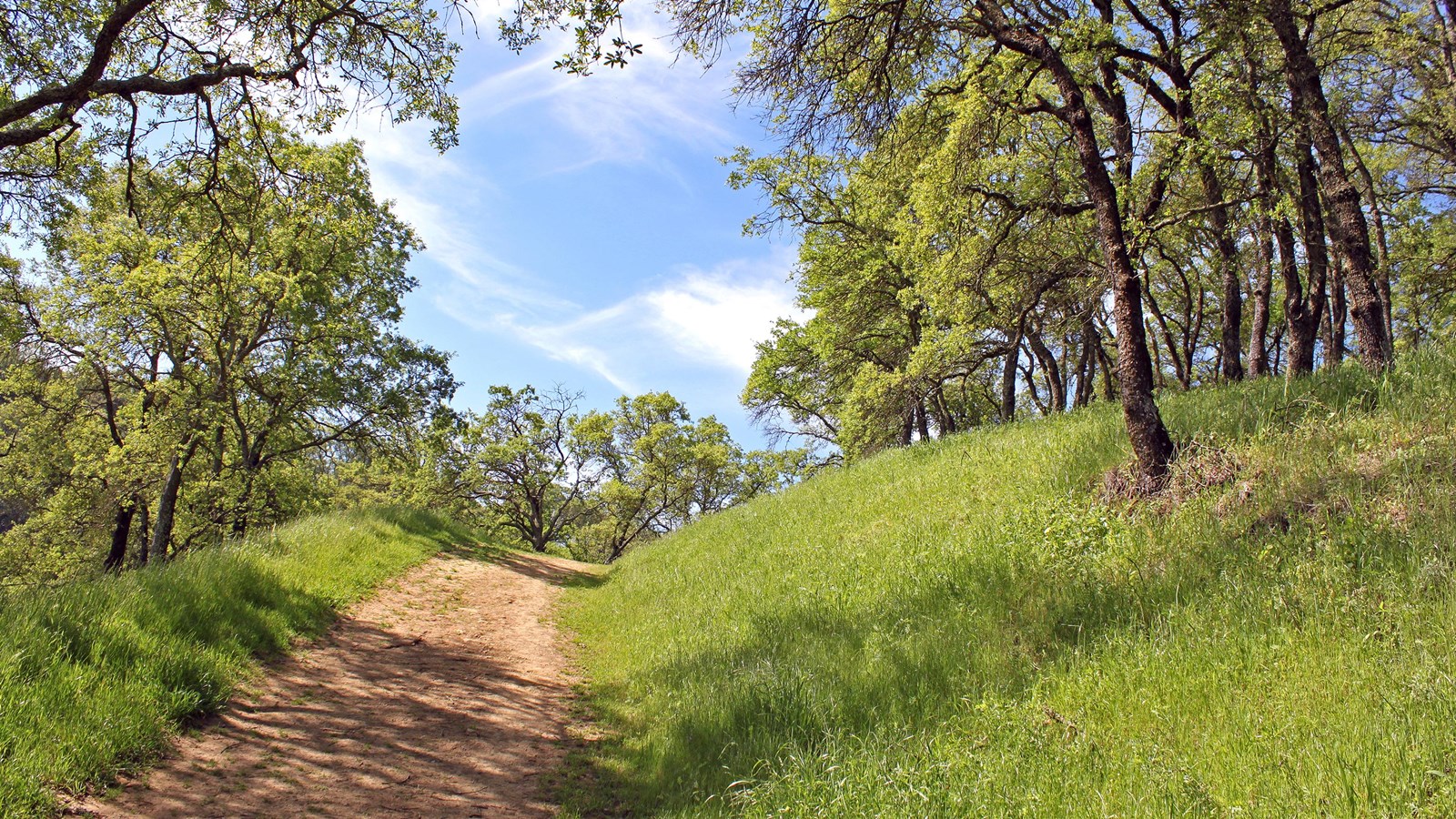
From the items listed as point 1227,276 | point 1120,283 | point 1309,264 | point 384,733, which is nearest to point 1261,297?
point 1227,276

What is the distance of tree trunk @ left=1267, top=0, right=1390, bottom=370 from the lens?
698 cm

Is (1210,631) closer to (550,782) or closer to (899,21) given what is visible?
(550,782)

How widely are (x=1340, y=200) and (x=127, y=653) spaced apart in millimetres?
13301

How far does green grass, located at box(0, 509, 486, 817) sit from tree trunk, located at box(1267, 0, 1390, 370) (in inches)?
462

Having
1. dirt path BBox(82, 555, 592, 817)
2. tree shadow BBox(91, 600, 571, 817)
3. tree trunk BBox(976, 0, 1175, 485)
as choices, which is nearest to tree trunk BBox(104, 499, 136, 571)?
dirt path BBox(82, 555, 592, 817)

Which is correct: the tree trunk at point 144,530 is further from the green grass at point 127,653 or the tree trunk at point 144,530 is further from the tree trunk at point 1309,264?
the tree trunk at point 1309,264

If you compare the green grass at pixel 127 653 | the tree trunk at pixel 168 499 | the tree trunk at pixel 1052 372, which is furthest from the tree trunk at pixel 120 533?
the tree trunk at pixel 1052 372

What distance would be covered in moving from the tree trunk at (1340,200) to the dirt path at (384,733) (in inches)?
377

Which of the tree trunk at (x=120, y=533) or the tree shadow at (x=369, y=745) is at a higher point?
the tree trunk at (x=120, y=533)

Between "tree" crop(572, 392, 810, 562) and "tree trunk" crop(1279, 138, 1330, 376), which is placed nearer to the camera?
"tree trunk" crop(1279, 138, 1330, 376)

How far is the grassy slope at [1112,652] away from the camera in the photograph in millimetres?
2736

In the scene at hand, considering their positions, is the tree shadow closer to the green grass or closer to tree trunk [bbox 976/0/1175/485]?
the green grass

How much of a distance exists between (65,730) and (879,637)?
5.90 m

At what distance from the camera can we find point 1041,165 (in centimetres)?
1405
